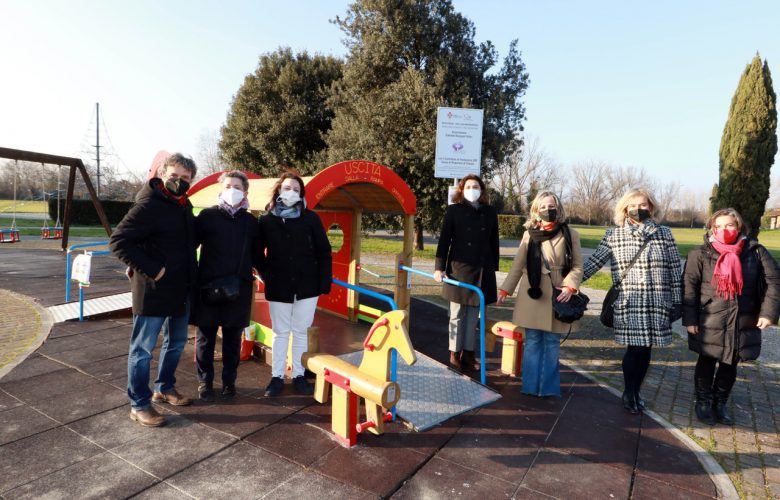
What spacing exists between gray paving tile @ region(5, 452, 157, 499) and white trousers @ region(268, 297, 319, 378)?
1419 millimetres

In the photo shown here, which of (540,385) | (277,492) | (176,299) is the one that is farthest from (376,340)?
(540,385)

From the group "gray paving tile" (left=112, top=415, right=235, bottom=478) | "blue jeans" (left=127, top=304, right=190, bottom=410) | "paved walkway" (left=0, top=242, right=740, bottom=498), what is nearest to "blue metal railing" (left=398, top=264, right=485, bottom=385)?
"paved walkway" (left=0, top=242, right=740, bottom=498)

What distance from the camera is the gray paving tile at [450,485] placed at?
280 cm

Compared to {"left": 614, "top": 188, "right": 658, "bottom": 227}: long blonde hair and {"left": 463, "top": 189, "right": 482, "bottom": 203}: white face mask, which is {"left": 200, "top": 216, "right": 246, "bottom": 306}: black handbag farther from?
{"left": 614, "top": 188, "right": 658, "bottom": 227}: long blonde hair

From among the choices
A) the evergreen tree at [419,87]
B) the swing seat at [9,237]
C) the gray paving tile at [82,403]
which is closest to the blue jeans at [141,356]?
the gray paving tile at [82,403]

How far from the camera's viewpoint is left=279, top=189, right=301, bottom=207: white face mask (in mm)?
3939

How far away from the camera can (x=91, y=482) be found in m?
2.77

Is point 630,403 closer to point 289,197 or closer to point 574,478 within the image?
point 574,478

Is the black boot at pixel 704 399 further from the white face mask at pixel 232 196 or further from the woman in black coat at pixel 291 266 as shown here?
the white face mask at pixel 232 196

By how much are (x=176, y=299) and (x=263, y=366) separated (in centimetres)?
173

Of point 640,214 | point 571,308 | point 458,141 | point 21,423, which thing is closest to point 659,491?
point 571,308

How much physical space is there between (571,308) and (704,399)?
149cm

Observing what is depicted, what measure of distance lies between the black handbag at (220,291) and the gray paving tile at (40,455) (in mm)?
1268

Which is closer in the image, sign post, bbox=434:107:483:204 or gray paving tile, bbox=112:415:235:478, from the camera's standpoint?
gray paving tile, bbox=112:415:235:478
